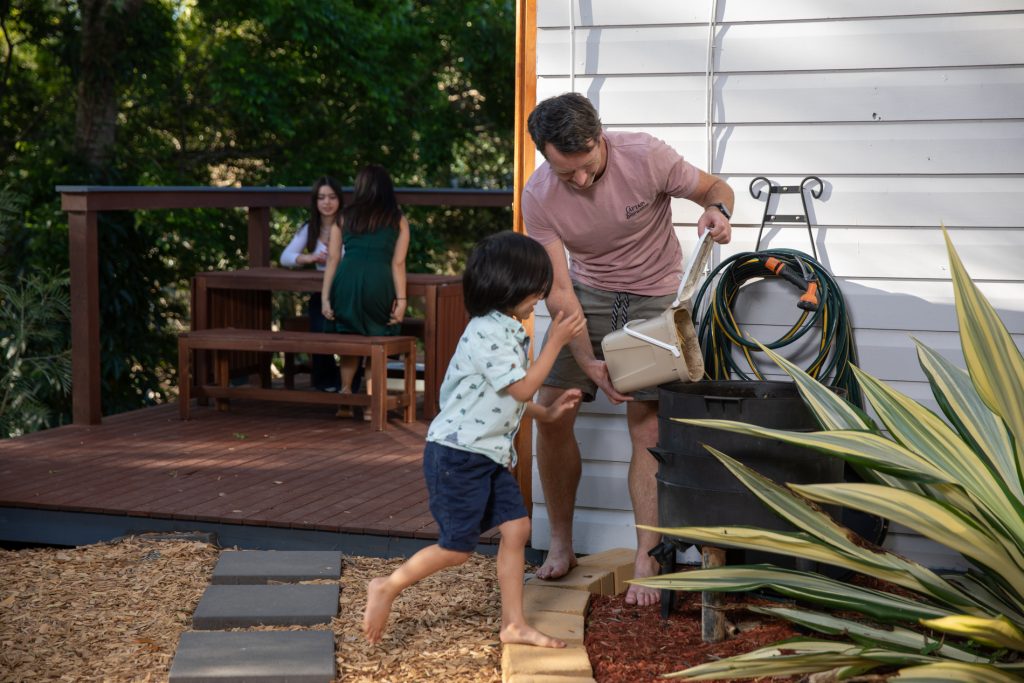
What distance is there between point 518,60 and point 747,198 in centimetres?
88

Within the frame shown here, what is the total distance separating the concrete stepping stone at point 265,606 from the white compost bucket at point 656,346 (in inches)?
42.8

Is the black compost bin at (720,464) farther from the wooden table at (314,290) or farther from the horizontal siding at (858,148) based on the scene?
the wooden table at (314,290)

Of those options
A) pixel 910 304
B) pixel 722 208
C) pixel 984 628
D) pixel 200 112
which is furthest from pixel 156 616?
pixel 200 112

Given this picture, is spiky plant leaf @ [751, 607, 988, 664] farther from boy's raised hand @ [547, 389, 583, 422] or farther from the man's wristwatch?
the man's wristwatch

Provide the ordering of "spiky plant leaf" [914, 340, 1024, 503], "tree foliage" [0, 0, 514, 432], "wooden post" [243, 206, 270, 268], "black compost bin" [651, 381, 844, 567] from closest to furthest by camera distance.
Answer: "spiky plant leaf" [914, 340, 1024, 503] → "black compost bin" [651, 381, 844, 567] → "wooden post" [243, 206, 270, 268] → "tree foliage" [0, 0, 514, 432]

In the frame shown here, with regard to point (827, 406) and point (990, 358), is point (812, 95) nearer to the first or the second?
point (827, 406)

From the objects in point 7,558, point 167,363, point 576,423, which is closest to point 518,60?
point 576,423

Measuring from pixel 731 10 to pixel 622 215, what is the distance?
2.64ft

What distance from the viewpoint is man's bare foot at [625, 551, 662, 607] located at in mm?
3459

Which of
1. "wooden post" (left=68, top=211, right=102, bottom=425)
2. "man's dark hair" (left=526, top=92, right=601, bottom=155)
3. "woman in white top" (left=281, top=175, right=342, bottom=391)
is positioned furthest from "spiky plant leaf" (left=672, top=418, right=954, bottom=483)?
"woman in white top" (left=281, top=175, right=342, bottom=391)

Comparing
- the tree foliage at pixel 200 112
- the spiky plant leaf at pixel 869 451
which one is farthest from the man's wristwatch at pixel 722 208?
the tree foliage at pixel 200 112

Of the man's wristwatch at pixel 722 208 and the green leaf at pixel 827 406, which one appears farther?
the man's wristwatch at pixel 722 208

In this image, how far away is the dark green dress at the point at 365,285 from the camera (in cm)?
616

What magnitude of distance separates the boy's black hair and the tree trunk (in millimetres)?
8126
